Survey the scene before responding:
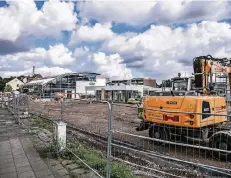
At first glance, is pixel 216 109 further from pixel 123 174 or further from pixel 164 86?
pixel 123 174

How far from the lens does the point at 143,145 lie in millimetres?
7180

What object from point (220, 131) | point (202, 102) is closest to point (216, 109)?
point (202, 102)

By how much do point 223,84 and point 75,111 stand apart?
6328mm

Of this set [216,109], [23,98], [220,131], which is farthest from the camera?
[23,98]

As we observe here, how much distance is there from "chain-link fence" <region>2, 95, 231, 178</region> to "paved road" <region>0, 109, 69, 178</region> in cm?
83

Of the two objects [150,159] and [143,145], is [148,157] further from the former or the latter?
[143,145]

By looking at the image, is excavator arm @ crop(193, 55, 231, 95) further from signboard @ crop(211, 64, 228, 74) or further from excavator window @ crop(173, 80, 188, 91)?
excavator window @ crop(173, 80, 188, 91)

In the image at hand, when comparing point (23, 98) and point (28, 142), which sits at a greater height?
point (23, 98)

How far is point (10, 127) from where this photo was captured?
12.8m

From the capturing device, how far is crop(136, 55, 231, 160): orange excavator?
26.6 feet

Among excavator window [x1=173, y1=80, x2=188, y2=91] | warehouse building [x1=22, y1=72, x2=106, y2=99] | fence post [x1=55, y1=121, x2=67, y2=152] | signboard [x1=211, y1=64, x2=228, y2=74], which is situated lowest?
fence post [x1=55, y1=121, x2=67, y2=152]

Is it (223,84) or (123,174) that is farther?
(223,84)

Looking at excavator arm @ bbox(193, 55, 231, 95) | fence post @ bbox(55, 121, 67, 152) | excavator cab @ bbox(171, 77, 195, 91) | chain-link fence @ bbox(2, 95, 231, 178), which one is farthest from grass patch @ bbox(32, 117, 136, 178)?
excavator cab @ bbox(171, 77, 195, 91)

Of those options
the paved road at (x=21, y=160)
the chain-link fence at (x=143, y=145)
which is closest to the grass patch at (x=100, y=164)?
the chain-link fence at (x=143, y=145)
